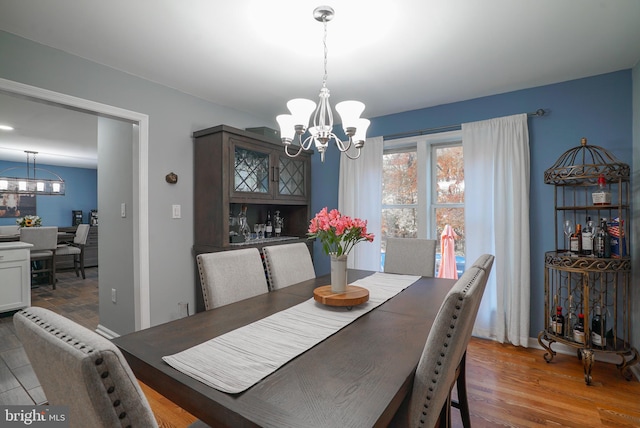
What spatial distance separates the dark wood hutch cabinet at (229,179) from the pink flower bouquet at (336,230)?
1.37 metres

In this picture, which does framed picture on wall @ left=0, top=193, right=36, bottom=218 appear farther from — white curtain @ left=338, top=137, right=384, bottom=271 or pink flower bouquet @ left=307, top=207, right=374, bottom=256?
pink flower bouquet @ left=307, top=207, right=374, bottom=256

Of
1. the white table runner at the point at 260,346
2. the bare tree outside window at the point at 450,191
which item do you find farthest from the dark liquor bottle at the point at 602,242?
the white table runner at the point at 260,346

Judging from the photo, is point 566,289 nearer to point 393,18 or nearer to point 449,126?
point 449,126

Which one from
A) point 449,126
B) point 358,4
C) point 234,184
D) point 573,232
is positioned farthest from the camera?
point 449,126

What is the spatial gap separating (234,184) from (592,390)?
309cm

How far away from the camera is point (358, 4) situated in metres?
1.66

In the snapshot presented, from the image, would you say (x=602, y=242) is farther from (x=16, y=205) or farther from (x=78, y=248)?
(x=16, y=205)

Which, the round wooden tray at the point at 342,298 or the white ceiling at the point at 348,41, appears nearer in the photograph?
the round wooden tray at the point at 342,298

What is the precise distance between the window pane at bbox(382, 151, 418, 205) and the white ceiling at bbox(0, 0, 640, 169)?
821 millimetres

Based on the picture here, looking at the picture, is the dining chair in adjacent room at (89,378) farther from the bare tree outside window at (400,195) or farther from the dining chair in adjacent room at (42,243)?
the dining chair in adjacent room at (42,243)

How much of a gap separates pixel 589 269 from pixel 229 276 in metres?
2.52

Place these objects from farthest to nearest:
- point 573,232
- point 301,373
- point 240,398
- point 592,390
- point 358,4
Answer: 1. point 573,232
2. point 592,390
3. point 358,4
4. point 301,373
5. point 240,398

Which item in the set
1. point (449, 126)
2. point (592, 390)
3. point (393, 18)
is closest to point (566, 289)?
point (592, 390)

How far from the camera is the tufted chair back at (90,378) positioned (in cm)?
50
